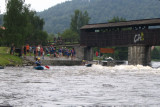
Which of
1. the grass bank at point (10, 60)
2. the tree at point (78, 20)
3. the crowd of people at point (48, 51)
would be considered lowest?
the grass bank at point (10, 60)

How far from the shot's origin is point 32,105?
1341cm

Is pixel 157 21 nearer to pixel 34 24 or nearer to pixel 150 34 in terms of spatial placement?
pixel 150 34

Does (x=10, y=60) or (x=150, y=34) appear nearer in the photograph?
(x=10, y=60)

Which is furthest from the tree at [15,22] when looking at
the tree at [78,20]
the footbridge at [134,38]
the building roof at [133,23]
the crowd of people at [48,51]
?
the tree at [78,20]

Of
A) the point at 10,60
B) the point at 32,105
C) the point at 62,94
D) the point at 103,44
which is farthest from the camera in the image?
the point at 103,44

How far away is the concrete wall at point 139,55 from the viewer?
54.6m

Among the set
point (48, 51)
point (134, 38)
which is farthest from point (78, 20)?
point (134, 38)

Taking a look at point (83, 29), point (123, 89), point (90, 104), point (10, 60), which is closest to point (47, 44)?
point (83, 29)

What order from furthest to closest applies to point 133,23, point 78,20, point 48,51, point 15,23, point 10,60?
1. point 78,20
2. point 48,51
3. point 133,23
4. point 15,23
5. point 10,60

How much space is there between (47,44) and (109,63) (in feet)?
77.9

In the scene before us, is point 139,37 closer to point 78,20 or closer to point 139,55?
point 139,55

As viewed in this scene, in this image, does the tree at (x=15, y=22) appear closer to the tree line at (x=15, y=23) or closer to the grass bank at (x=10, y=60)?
the tree line at (x=15, y=23)

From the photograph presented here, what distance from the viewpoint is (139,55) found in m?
55.1

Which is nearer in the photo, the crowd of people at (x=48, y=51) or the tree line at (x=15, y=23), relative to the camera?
the tree line at (x=15, y=23)
